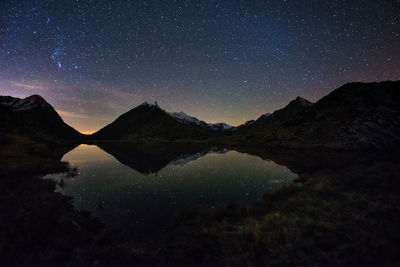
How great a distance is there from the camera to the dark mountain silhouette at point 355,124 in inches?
2744

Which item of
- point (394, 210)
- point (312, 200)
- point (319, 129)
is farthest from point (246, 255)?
point (319, 129)

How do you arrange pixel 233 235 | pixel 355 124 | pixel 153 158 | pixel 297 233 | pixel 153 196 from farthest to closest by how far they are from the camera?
pixel 355 124 < pixel 153 158 < pixel 153 196 < pixel 233 235 < pixel 297 233

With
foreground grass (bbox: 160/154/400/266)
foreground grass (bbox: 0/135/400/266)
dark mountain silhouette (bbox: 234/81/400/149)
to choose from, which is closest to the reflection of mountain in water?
foreground grass (bbox: 0/135/400/266)

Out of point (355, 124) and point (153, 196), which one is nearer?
point (153, 196)

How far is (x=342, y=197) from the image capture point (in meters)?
15.8

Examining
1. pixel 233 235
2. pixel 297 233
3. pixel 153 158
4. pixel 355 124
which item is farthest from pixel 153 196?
pixel 355 124

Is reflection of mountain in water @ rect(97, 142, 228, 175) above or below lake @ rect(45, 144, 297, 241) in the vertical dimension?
above

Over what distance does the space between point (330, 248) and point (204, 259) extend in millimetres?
Result: 6533

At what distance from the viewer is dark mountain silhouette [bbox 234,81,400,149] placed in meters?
69.7

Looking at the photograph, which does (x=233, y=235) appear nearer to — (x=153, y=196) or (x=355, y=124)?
(x=153, y=196)

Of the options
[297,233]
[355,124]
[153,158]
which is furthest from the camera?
[355,124]

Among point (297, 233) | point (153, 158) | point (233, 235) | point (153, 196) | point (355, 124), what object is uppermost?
point (355, 124)

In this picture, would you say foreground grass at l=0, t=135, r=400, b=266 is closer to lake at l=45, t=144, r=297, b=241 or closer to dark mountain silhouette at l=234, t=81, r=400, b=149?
lake at l=45, t=144, r=297, b=241

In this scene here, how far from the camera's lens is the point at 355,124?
8169 centimetres
